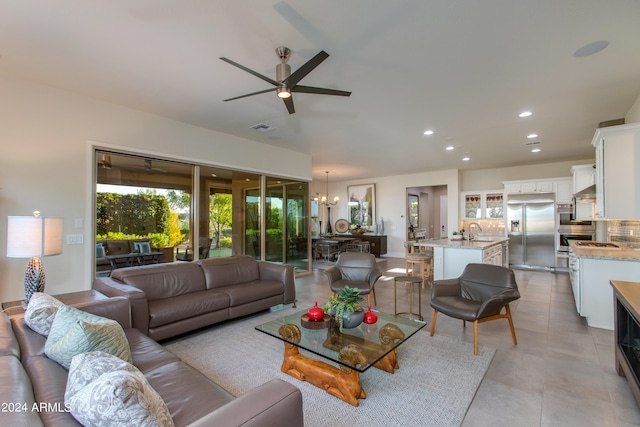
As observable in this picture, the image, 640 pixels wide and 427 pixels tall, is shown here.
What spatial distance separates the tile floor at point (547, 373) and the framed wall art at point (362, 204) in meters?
6.38

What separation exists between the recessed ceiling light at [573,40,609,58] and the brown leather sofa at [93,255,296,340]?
163 inches

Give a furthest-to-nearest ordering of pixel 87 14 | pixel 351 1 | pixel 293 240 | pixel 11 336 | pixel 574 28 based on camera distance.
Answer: pixel 293 240
pixel 574 28
pixel 87 14
pixel 351 1
pixel 11 336

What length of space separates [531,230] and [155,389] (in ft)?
28.7

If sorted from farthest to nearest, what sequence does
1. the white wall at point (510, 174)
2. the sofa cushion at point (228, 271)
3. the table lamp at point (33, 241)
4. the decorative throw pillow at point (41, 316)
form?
the white wall at point (510, 174) → the sofa cushion at point (228, 271) → the table lamp at point (33, 241) → the decorative throw pillow at point (41, 316)

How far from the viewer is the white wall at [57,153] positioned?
3.34 metres

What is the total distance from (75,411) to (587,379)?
11.4 ft

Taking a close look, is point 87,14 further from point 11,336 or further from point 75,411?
point 75,411

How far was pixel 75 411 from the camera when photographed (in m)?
1.04

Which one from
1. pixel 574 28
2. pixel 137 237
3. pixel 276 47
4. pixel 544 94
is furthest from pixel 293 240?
pixel 574 28

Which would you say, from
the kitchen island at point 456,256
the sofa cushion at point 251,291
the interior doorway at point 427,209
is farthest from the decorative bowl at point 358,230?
the sofa cushion at point 251,291

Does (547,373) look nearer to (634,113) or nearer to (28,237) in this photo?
(634,113)

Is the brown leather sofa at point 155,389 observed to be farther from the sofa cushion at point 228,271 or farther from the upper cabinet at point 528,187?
the upper cabinet at point 528,187

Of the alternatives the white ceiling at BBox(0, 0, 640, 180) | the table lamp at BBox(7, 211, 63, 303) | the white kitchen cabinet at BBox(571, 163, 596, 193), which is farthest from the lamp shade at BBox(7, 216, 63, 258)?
the white kitchen cabinet at BBox(571, 163, 596, 193)

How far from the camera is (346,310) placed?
2.45 meters
